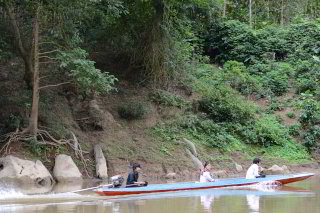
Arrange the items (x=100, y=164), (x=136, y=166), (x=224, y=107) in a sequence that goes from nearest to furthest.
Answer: (x=136, y=166)
(x=100, y=164)
(x=224, y=107)

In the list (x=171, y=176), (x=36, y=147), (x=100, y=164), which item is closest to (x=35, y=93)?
(x=36, y=147)

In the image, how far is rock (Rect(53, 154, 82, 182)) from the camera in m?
19.9

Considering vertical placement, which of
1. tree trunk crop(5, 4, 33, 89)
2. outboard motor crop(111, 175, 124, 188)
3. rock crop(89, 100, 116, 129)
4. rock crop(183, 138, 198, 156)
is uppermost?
tree trunk crop(5, 4, 33, 89)

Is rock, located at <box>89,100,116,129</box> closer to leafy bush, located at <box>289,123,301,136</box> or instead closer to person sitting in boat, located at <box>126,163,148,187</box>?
person sitting in boat, located at <box>126,163,148,187</box>

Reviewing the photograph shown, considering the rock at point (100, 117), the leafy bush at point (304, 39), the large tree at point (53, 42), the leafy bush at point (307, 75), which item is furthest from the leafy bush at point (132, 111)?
the leafy bush at point (304, 39)

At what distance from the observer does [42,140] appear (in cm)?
2109

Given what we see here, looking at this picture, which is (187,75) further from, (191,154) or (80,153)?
(80,153)

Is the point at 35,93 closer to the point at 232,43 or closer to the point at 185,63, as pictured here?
the point at 185,63

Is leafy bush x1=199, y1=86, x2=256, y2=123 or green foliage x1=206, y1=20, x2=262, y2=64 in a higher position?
green foliage x1=206, y1=20, x2=262, y2=64

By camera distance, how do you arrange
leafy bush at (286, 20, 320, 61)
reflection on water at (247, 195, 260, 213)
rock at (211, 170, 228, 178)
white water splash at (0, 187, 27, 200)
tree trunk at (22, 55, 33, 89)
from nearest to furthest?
1. reflection on water at (247, 195, 260, 213)
2. white water splash at (0, 187, 27, 200)
3. tree trunk at (22, 55, 33, 89)
4. rock at (211, 170, 228, 178)
5. leafy bush at (286, 20, 320, 61)

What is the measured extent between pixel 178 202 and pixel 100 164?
293 inches

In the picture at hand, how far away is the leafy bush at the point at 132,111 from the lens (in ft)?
81.6

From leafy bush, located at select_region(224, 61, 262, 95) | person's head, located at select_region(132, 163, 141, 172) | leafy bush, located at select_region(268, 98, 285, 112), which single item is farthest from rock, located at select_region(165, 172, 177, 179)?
leafy bush, located at select_region(224, 61, 262, 95)

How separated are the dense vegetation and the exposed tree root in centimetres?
23
